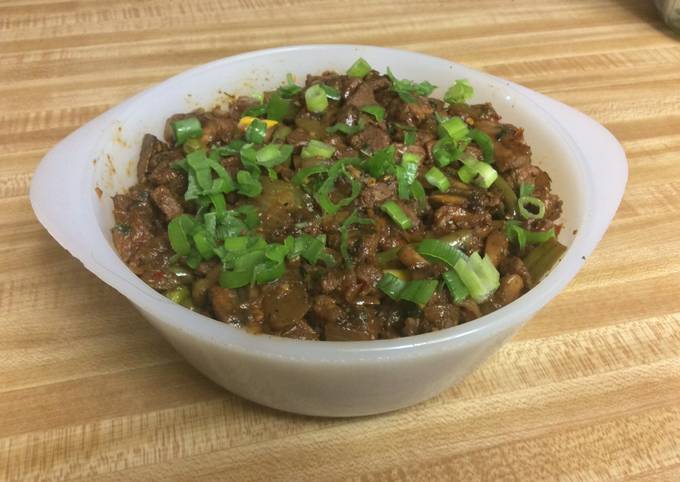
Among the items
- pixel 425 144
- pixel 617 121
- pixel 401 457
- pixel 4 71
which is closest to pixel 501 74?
pixel 617 121

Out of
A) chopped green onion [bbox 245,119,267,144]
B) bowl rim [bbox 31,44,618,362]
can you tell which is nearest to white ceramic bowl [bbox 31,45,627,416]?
bowl rim [bbox 31,44,618,362]

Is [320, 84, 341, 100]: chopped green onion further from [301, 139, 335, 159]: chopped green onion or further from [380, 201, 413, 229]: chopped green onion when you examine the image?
[380, 201, 413, 229]: chopped green onion

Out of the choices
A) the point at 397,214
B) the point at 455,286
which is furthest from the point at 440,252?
the point at 397,214

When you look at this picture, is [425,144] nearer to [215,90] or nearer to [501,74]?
[215,90]

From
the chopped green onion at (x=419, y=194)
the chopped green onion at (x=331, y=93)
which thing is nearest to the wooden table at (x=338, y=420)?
the chopped green onion at (x=419, y=194)

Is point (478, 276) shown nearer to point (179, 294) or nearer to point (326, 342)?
point (326, 342)

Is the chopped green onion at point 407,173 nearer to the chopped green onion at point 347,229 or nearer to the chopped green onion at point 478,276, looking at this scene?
the chopped green onion at point 347,229

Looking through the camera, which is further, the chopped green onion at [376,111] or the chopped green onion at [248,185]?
the chopped green onion at [376,111]
